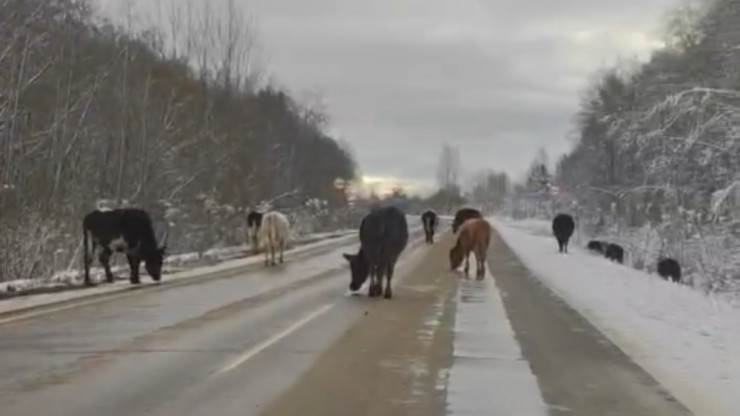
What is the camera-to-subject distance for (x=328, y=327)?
16391mm

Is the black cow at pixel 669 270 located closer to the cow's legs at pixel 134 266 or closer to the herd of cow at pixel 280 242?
the herd of cow at pixel 280 242

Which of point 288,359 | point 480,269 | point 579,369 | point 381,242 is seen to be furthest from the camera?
point 480,269

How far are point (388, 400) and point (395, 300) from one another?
37.3 ft

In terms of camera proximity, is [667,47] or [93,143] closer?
[93,143]

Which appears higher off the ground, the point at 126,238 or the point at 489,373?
the point at 126,238

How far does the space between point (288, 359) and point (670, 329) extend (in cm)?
646

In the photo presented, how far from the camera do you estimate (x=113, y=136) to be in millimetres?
43781

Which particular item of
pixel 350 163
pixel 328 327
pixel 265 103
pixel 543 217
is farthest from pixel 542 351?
pixel 543 217

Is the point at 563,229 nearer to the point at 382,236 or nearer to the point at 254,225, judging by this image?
the point at 254,225

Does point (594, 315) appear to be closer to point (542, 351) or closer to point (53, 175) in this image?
point (542, 351)

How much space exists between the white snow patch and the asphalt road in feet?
0.25

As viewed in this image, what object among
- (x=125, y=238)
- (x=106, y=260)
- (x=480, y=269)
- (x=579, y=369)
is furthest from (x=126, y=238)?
(x=579, y=369)

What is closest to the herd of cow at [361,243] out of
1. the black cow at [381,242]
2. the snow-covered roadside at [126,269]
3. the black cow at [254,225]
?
the black cow at [381,242]

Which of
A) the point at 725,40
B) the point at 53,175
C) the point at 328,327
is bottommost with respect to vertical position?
the point at 328,327
